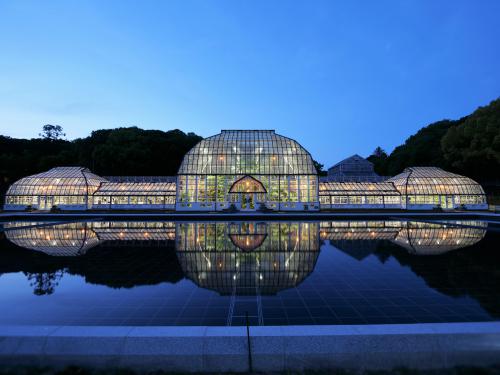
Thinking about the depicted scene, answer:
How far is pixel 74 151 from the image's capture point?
264ft

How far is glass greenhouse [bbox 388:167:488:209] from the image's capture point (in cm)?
4491

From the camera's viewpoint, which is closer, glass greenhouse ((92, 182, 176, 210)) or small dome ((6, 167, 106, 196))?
small dome ((6, 167, 106, 196))

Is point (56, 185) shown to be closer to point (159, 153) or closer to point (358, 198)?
point (159, 153)

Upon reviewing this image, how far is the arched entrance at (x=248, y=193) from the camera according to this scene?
42.3 m

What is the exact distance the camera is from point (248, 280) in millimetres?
11430

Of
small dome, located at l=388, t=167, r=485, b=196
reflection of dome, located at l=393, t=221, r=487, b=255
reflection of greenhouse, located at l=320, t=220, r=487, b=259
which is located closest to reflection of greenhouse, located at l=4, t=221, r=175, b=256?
reflection of greenhouse, located at l=320, t=220, r=487, b=259

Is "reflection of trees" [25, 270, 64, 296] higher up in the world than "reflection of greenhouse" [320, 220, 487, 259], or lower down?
lower down

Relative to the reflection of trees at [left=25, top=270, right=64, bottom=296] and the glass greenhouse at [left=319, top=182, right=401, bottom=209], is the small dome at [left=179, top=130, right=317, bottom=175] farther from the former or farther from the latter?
the reflection of trees at [left=25, top=270, right=64, bottom=296]

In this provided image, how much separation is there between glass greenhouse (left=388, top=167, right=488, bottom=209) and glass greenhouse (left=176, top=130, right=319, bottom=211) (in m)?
16.4

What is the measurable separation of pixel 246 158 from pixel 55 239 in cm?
2746

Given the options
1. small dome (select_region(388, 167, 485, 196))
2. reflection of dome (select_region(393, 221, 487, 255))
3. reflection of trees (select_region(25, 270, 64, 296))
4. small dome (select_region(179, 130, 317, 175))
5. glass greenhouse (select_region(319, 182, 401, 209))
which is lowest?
reflection of trees (select_region(25, 270, 64, 296))

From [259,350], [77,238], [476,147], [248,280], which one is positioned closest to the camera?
[259,350]

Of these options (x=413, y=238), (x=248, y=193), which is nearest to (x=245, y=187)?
(x=248, y=193)

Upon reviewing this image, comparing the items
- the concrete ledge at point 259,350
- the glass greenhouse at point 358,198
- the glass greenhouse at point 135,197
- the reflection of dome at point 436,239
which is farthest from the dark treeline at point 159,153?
the concrete ledge at point 259,350
